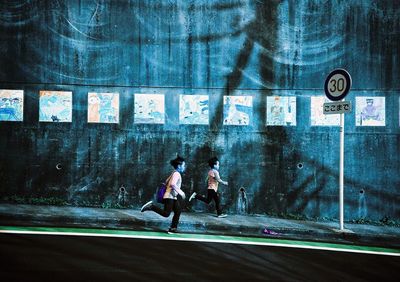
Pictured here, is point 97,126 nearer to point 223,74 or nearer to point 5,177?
point 5,177

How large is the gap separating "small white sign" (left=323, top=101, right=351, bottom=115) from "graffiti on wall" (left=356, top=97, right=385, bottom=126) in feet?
6.22

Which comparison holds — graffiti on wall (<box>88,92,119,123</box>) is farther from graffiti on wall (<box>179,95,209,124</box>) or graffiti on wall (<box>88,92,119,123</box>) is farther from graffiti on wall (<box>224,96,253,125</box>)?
graffiti on wall (<box>224,96,253,125</box>)

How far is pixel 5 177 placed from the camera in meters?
11.2

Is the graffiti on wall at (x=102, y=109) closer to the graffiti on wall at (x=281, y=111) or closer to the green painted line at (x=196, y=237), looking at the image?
the green painted line at (x=196, y=237)

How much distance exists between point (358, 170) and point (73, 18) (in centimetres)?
872

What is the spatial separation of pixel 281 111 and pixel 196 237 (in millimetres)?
4617

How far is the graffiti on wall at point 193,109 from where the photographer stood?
38.3ft

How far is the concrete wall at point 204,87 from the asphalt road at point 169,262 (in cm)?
339

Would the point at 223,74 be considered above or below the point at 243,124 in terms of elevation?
above

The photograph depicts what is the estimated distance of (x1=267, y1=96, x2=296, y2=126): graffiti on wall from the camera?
11.8m

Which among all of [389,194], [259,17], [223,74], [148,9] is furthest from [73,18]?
[389,194]

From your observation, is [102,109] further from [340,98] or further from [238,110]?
[340,98]

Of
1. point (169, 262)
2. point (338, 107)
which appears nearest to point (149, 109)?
point (338, 107)

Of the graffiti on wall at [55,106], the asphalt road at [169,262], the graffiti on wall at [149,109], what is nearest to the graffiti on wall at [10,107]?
the graffiti on wall at [55,106]
